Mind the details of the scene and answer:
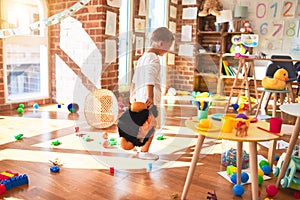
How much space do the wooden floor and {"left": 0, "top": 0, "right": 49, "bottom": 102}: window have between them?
150 centimetres

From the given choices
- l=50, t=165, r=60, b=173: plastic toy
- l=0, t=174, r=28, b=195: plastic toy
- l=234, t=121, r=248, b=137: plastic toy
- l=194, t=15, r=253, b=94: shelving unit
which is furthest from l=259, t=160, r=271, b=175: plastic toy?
l=194, t=15, r=253, b=94: shelving unit

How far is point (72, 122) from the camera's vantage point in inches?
104

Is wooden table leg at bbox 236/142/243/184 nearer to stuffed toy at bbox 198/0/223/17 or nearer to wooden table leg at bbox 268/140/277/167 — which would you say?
wooden table leg at bbox 268/140/277/167

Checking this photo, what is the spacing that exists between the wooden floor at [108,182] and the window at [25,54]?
1.50 m

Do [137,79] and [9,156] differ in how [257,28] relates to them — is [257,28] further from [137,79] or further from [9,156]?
[9,156]

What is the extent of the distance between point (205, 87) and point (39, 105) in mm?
2751

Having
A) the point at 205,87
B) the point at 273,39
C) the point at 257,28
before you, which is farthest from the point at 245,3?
the point at 205,87

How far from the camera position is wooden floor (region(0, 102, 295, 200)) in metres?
1.34

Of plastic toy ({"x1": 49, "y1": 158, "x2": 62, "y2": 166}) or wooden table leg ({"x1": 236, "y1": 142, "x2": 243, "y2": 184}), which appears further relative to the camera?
plastic toy ({"x1": 49, "y1": 158, "x2": 62, "y2": 166})

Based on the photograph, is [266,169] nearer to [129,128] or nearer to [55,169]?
[129,128]

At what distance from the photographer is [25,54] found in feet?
10.5

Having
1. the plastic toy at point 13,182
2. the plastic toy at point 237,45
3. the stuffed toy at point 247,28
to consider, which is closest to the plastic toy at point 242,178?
the plastic toy at point 13,182

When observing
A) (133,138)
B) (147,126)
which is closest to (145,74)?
(147,126)

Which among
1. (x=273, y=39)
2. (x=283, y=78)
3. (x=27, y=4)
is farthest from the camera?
(x=273, y=39)
